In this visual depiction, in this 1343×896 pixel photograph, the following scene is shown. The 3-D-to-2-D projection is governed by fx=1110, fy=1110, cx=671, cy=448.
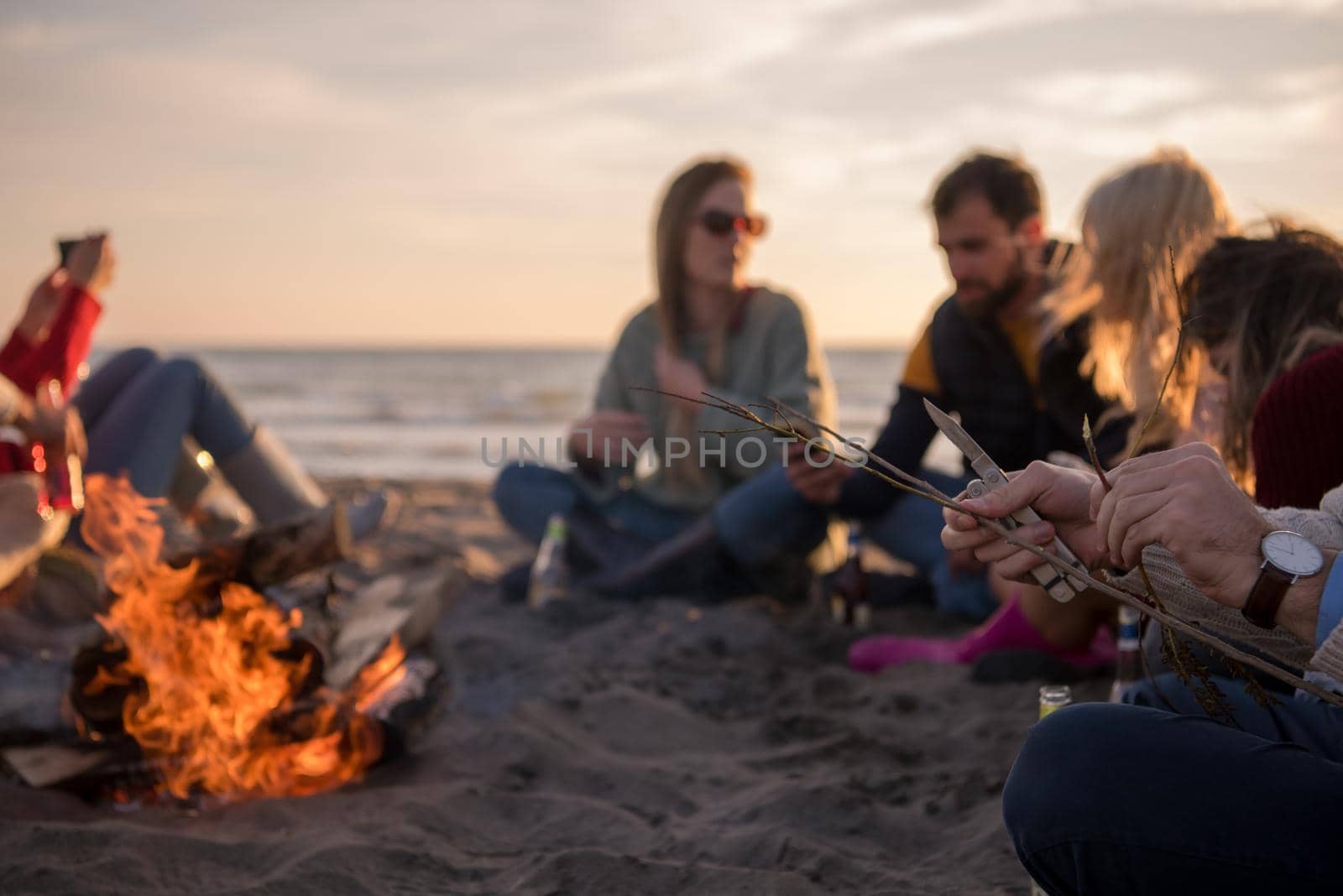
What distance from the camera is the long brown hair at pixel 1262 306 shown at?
2.13 m

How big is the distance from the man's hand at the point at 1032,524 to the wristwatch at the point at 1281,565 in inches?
11.3

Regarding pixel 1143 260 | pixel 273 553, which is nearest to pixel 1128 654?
pixel 1143 260

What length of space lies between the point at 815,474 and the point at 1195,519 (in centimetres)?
285

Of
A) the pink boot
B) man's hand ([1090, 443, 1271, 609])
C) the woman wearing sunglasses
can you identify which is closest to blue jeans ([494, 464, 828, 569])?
the woman wearing sunglasses

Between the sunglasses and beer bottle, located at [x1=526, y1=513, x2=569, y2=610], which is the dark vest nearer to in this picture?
the sunglasses

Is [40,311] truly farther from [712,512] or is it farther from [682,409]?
[712,512]

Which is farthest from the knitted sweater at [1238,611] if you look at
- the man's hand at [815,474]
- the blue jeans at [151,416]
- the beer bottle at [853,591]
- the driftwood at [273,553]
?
the blue jeans at [151,416]

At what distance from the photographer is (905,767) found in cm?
295

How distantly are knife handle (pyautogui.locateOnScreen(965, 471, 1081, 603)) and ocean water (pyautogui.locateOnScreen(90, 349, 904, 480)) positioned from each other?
8.87 ft

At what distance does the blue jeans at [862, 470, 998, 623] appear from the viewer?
4.52 metres

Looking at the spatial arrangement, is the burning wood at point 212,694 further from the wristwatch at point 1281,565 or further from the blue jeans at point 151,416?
the wristwatch at point 1281,565

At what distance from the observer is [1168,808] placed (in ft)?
4.99

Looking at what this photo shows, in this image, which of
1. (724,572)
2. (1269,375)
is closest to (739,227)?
(724,572)

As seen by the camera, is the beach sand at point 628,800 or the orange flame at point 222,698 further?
the orange flame at point 222,698
